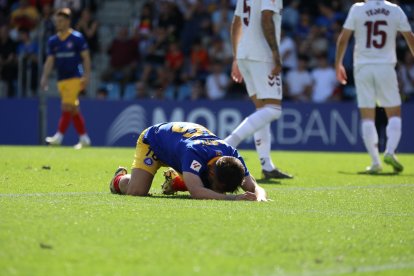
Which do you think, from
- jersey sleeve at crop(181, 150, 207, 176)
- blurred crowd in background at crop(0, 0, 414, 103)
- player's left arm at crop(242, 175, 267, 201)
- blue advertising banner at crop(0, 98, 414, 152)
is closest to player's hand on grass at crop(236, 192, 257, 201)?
player's left arm at crop(242, 175, 267, 201)

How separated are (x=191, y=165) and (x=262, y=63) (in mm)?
4056

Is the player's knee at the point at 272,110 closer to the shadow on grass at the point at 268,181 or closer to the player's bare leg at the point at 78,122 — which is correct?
the shadow on grass at the point at 268,181

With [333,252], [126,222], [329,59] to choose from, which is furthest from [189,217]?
[329,59]

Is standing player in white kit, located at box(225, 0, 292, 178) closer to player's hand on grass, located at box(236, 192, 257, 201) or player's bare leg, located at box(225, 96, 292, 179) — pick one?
player's bare leg, located at box(225, 96, 292, 179)

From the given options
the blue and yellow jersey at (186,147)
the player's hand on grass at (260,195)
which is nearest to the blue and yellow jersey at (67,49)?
the blue and yellow jersey at (186,147)

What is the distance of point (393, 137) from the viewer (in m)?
13.2

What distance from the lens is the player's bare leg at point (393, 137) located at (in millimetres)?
13006

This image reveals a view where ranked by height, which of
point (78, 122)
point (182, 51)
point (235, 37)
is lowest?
point (78, 122)

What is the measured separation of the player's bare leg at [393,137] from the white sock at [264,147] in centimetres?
212

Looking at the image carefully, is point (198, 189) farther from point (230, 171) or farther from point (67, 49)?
point (67, 49)

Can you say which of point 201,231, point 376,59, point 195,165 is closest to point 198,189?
point 195,165

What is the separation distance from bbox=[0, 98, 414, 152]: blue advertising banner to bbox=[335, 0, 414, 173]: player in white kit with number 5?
22.9 ft

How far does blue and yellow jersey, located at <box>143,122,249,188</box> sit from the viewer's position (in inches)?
310

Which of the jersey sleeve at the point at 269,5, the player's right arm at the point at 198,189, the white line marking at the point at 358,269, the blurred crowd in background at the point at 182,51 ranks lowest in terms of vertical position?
the blurred crowd in background at the point at 182,51
